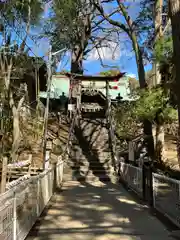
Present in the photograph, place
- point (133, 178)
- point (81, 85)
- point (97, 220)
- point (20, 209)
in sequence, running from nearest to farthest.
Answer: point (20, 209), point (97, 220), point (133, 178), point (81, 85)

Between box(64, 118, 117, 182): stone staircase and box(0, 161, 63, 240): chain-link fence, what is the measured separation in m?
8.43

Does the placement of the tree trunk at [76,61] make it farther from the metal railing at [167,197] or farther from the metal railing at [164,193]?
the metal railing at [167,197]

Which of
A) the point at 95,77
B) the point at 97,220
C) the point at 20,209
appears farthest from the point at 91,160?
the point at 20,209

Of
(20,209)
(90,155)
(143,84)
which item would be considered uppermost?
(143,84)

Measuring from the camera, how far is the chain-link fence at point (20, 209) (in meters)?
4.65

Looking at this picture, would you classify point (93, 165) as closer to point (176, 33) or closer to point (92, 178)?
point (92, 178)

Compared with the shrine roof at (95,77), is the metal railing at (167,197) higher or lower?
lower

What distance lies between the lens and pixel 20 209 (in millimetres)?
5762

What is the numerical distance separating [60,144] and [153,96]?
36.2ft

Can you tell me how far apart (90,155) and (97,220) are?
1161cm

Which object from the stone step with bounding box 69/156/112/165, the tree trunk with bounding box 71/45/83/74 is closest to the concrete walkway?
the stone step with bounding box 69/156/112/165

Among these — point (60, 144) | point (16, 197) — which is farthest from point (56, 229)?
point (60, 144)

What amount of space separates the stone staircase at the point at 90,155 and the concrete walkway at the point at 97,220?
471cm

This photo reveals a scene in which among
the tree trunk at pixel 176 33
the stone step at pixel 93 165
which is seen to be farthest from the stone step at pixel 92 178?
the tree trunk at pixel 176 33
